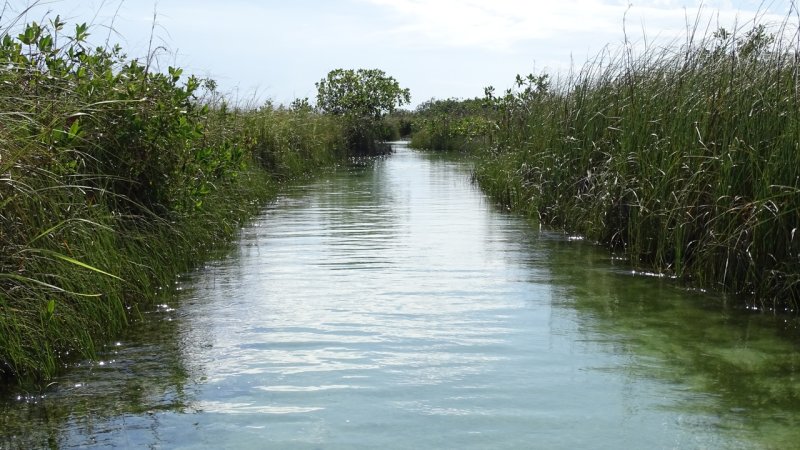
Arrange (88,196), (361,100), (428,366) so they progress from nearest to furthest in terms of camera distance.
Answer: (428,366) → (88,196) → (361,100)

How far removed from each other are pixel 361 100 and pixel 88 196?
29.2m

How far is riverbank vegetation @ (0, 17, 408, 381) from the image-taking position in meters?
4.63

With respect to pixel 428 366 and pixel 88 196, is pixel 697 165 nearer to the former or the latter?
pixel 428 366

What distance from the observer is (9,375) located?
14.9 feet

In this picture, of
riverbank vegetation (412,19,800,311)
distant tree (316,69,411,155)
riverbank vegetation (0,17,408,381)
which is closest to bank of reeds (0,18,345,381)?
riverbank vegetation (0,17,408,381)

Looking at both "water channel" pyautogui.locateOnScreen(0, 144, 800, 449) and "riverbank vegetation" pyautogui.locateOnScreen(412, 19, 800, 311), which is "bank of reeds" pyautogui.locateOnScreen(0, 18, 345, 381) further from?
"riverbank vegetation" pyautogui.locateOnScreen(412, 19, 800, 311)

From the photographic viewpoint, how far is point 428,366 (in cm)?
502

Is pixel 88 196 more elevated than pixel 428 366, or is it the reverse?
pixel 88 196

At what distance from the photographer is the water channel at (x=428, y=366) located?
4051mm

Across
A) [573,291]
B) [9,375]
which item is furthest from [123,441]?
[573,291]

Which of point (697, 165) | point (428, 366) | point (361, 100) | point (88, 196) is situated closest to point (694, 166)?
point (697, 165)

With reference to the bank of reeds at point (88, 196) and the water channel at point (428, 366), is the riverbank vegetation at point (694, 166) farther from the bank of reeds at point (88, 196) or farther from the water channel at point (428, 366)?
the bank of reeds at point (88, 196)

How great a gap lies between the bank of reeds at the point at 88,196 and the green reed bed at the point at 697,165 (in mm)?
4123

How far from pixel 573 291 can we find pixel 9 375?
4.45 metres
